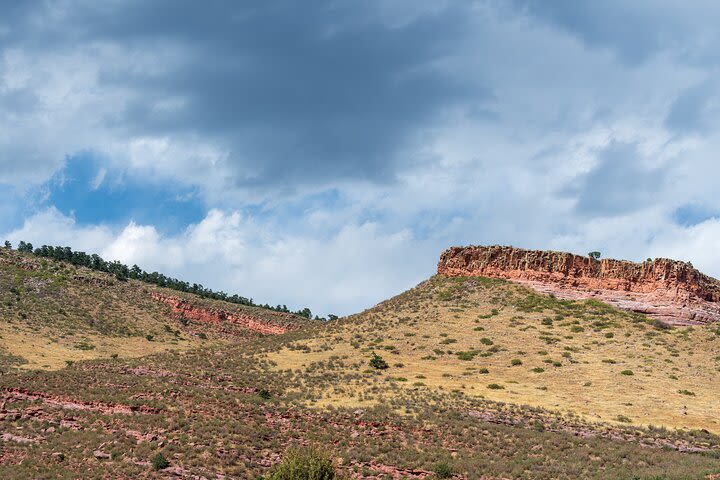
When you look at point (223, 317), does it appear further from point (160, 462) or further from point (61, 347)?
point (160, 462)

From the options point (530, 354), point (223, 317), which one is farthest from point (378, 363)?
point (223, 317)

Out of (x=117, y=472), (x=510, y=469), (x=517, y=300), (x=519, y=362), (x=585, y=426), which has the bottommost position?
(x=117, y=472)

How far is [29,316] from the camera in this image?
239 feet

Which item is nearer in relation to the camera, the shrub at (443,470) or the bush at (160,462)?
the shrub at (443,470)

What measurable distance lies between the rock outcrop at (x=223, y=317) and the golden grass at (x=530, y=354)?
109ft

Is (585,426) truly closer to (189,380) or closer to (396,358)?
(396,358)

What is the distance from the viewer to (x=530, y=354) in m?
52.3

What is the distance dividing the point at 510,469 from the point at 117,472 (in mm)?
17000

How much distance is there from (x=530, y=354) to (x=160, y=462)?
3028cm

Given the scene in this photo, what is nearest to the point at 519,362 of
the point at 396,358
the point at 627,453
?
the point at 396,358

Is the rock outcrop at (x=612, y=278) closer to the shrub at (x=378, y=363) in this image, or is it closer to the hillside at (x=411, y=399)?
the hillside at (x=411, y=399)

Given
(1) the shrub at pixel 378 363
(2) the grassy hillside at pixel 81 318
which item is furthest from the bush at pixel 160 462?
(2) the grassy hillside at pixel 81 318

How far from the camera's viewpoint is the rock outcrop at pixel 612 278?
205 ft

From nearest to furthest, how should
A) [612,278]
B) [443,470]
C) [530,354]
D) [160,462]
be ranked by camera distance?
[443,470], [160,462], [530,354], [612,278]
